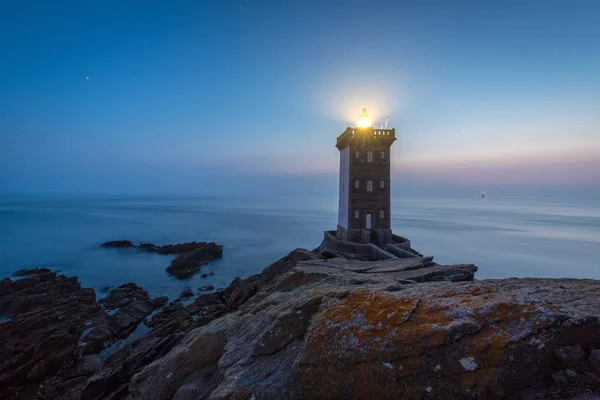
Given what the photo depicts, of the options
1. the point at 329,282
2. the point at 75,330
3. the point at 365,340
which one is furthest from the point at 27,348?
the point at 365,340

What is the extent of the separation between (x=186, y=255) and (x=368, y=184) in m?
27.7

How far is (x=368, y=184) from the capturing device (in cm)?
2378

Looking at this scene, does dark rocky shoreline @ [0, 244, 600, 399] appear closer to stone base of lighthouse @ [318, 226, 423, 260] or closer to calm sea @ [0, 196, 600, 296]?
stone base of lighthouse @ [318, 226, 423, 260]

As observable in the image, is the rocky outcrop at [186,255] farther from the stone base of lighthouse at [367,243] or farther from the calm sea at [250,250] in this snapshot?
the stone base of lighthouse at [367,243]

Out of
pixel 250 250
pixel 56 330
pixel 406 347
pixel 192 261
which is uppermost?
pixel 406 347

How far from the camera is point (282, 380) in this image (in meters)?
4.46

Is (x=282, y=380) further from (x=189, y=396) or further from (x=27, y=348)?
(x=27, y=348)

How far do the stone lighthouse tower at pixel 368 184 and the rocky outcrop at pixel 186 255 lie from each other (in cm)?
1999

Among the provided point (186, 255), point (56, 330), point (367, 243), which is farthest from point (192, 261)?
point (367, 243)

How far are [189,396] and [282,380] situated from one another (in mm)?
2446

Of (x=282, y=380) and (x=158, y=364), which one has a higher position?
(x=282, y=380)

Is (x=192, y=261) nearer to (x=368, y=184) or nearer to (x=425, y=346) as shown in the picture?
(x=368, y=184)

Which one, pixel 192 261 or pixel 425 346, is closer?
pixel 425 346

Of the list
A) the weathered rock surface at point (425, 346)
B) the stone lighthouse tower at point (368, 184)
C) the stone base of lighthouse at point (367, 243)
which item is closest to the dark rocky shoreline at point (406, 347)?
the weathered rock surface at point (425, 346)
